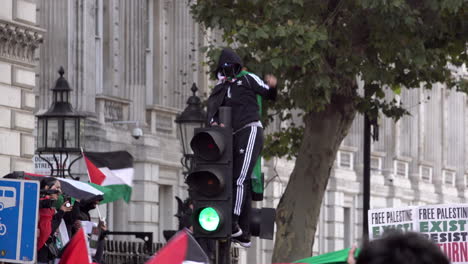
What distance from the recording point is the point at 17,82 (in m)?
24.0

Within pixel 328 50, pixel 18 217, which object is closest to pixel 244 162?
pixel 18 217

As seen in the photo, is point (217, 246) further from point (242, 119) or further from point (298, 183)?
point (298, 183)

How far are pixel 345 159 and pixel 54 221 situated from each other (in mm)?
34495

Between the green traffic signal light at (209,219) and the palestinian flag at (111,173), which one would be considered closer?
the green traffic signal light at (209,219)

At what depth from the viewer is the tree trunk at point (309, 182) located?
25.9 m

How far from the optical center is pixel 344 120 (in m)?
26.0

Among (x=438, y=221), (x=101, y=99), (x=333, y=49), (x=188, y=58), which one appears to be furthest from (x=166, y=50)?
(x=438, y=221)

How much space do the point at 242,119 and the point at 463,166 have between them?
46703 mm

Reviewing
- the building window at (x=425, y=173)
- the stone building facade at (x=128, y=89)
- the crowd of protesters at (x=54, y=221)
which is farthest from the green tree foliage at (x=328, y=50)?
the building window at (x=425, y=173)

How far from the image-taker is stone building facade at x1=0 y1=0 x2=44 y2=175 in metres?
23.6

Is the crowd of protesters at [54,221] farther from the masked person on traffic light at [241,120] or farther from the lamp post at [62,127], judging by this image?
the lamp post at [62,127]

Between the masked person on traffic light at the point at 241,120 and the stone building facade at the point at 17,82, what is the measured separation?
11923 millimetres

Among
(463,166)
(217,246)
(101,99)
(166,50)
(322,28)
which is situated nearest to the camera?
(217,246)

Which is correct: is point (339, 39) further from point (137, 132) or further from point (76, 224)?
point (76, 224)
